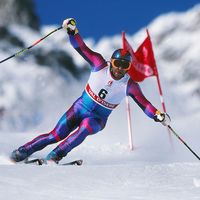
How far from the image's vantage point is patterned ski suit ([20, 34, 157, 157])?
6316 millimetres

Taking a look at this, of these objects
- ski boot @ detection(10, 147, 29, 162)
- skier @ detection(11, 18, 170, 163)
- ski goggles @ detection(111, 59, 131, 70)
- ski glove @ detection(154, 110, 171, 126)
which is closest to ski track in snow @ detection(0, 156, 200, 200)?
ski glove @ detection(154, 110, 171, 126)

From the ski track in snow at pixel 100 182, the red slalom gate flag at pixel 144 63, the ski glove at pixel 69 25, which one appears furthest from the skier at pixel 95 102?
the red slalom gate flag at pixel 144 63

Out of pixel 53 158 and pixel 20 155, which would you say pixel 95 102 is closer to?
pixel 53 158

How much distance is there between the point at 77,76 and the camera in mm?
51125

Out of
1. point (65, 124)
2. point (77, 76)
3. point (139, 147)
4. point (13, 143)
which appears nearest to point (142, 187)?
point (65, 124)

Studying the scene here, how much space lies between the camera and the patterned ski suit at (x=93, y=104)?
6.32 metres

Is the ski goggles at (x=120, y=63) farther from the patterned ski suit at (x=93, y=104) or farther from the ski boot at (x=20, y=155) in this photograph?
the ski boot at (x=20, y=155)

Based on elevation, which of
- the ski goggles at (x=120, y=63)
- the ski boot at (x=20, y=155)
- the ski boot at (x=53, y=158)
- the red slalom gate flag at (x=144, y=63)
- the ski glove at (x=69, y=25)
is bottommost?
the ski boot at (x=53, y=158)

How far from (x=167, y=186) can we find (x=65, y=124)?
2.37m

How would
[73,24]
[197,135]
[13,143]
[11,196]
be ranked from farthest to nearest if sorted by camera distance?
[197,135] → [13,143] → [73,24] → [11,196]

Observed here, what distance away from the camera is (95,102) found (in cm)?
634

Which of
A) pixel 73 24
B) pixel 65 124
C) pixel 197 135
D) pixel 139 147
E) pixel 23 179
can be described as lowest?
pixel 23 179

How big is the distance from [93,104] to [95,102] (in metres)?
0.03

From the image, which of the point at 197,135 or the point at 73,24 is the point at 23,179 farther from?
the point at 197,135
